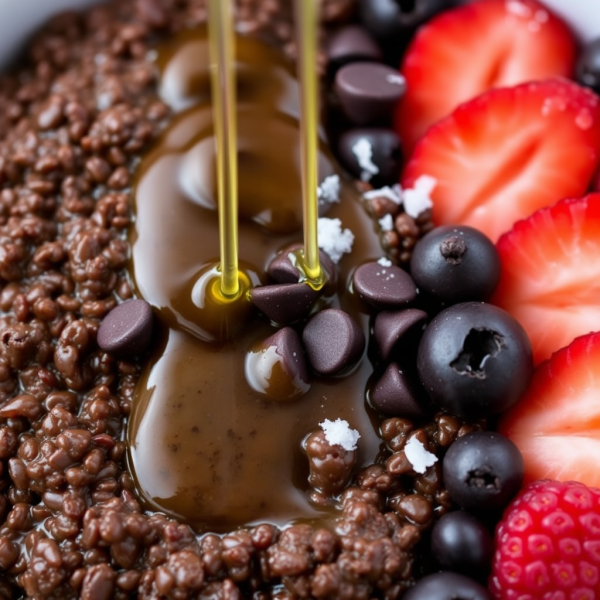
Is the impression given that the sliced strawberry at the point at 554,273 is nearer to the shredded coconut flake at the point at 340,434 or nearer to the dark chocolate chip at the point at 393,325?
the dark chocolate chip at the point at 393,325

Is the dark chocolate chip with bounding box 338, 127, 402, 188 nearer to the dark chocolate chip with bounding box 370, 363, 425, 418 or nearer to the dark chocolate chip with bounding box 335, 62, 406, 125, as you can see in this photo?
the dark chocolate chip with bounding box 335, 62, 406, 125

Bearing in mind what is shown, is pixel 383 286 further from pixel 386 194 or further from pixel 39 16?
pixel 39 16

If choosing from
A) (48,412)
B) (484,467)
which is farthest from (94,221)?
(484,467)

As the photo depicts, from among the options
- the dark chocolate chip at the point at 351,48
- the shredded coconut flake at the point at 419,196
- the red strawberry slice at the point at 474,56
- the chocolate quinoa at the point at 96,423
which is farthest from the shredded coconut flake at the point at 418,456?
the dark chocolate chip at the point at 351,48

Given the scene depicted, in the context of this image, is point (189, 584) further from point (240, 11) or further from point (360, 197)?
point (240, 11)

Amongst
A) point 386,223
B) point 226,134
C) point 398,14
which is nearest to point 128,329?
point 226,134

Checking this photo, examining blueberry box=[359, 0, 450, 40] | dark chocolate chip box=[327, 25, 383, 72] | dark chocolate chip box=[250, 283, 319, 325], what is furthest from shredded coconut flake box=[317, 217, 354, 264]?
blueberry box=[359, 0, 450, 40]
